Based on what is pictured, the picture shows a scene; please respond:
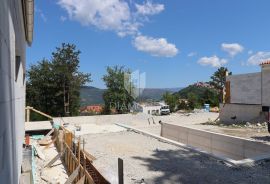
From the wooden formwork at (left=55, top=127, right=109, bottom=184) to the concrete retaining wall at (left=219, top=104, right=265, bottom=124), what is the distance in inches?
546

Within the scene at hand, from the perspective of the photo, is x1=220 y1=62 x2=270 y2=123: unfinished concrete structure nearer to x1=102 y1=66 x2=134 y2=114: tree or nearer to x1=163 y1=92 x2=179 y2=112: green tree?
x1=102 y1=66 x2=134 y2=114: tree

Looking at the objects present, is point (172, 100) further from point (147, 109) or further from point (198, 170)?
point (198, 170)

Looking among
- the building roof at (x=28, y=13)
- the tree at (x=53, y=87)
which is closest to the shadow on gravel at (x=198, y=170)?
the building roof at (x=28, y=13)

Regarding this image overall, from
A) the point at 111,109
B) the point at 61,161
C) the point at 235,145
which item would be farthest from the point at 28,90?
the point at 235,145

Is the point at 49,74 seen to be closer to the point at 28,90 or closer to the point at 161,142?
the point at 28,90

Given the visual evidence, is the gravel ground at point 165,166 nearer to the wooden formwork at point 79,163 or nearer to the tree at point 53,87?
the wooden formwork at point 79,163

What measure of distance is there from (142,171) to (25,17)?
544 centimetres

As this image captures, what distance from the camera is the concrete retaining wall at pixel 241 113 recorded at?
20250 mm

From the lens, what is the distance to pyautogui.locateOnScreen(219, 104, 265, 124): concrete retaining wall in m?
20.2

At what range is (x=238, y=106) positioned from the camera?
21.8m

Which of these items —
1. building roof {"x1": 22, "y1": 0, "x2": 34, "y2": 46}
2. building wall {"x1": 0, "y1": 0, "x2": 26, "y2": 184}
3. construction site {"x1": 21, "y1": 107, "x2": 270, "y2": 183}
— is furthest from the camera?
construction site {"x1": 21, "y1": 107, "x2": 270, "y2": 183}

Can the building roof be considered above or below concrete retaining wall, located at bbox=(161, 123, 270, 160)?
above

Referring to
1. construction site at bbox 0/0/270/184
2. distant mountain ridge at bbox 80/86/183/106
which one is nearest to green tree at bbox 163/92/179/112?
distant mountain ridge at bbox 80/86/183/106

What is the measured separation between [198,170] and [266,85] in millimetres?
14510
